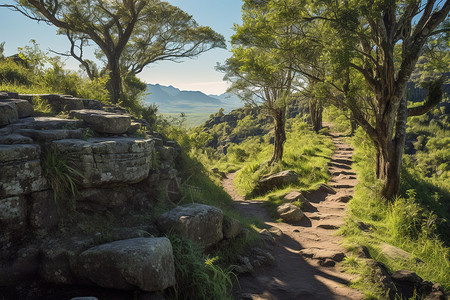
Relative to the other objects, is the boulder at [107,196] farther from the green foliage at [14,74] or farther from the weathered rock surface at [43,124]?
the green foliage at [14,74]

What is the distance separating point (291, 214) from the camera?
816 centimetres

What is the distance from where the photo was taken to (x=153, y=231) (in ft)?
14.3

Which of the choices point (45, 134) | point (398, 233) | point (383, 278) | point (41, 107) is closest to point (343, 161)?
point (398, 233)

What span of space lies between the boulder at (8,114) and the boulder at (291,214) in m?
7.33

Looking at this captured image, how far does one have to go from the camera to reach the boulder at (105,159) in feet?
13.2

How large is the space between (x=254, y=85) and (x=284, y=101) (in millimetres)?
2052

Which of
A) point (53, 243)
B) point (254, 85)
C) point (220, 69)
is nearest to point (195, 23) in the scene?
point (220, 69)

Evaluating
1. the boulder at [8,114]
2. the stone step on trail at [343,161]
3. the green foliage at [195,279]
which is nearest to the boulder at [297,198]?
the green foliage at [195,279]

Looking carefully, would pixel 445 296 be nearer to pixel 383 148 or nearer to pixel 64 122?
pixel 383 148

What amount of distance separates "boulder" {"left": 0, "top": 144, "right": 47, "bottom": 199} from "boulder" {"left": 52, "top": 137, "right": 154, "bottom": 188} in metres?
0.40

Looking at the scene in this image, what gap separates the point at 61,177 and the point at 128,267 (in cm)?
183

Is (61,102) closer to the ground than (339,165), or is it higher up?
higher up

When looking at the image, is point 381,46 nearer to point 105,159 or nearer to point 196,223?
point 196,223

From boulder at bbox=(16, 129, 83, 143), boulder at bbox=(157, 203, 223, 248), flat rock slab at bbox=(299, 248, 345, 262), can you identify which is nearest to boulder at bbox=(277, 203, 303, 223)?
flat rock slab at bbox=(299, 248, 345, 262)
